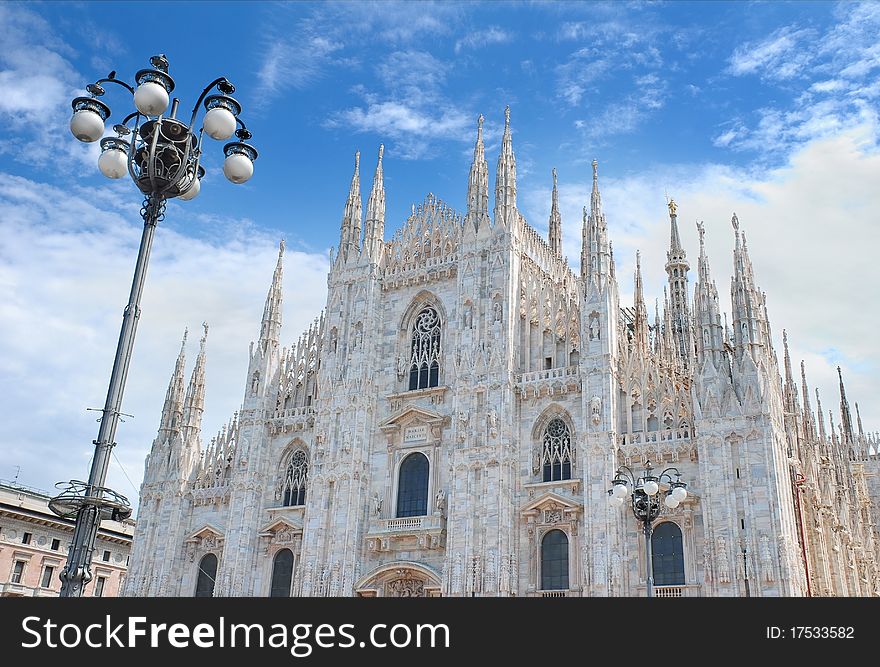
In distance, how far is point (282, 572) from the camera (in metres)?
37.8

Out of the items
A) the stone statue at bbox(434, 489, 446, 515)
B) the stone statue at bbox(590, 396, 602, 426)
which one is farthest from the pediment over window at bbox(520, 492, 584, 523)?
the stone statue at bbox(434, 489, 446, 515)

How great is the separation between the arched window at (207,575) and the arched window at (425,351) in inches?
476

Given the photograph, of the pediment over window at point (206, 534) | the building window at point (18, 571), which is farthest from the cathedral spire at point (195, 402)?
the building window at point (18, 571)

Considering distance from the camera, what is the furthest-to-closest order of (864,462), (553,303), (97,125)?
(864,462) < (553,303) < (97,125)

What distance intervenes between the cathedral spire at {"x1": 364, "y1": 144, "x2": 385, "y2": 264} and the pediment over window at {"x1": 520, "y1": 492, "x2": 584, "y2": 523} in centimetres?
1434

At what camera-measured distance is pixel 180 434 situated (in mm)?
42406

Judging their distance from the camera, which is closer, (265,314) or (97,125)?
(97,125)

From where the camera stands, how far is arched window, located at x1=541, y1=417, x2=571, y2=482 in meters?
33.5

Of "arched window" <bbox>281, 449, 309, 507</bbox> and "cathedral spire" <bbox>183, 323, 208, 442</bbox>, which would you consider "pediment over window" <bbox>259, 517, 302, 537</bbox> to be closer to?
"arched window" <bbox>281, 449, 309, 507</bbox>

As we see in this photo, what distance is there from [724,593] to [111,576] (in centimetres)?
4222

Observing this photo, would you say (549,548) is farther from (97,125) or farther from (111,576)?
(111,576)

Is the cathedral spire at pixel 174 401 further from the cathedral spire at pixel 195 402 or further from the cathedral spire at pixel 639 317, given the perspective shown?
the cathedral spire at pixel 639 317

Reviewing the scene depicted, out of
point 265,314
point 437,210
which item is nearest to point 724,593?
point 437,210

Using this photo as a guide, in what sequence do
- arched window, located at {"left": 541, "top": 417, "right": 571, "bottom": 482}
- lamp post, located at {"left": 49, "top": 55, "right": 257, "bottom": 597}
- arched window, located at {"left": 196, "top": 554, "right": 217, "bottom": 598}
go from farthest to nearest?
arched window, located at {"left": 196, "top": 554, "right": 217, "bottom": 598} < arched window, located at {"left": 541, "top": 417, "right": 571, "bottom": 482} < lamp post, located at {"left": 49, "top": 55, "right": 257, "bottom": 597}
